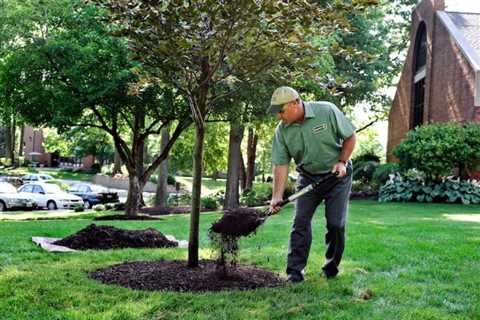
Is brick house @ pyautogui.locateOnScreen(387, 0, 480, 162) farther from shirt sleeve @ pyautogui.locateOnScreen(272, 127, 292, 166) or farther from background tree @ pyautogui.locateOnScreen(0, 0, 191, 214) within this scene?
shirt sleeve @ pyautogui.locateOnScreen(272, 127, 292, 166)

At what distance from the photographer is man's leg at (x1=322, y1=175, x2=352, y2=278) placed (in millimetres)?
4984

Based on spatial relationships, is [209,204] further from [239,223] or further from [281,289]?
[281,289]

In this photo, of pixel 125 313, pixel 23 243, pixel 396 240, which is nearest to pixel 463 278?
pixel 396 240

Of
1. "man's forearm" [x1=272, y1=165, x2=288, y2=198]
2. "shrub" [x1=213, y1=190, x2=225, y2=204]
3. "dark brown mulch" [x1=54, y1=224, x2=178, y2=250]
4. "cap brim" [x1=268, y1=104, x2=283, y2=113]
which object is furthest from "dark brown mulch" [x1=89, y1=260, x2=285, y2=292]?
"shrub" [x1=213, y1=190, x2=225, y2=204]

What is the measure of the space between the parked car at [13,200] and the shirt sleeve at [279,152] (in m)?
22.2

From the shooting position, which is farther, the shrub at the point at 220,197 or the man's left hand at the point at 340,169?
the shrub at the point at 220,197

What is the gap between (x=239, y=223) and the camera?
16.3ft

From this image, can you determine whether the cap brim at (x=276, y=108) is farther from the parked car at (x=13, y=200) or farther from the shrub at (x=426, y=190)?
the parked car at (x=13, y=200)

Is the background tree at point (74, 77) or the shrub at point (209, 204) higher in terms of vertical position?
the background tree at point (74, 77)

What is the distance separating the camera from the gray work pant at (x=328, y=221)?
196 inches

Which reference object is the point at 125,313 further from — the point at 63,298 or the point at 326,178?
the point at 326,178

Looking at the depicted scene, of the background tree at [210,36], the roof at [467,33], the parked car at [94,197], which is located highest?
the roof at [467,33]

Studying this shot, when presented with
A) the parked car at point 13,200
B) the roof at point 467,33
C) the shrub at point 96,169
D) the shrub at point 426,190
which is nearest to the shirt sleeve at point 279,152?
the shrub at point 426,190

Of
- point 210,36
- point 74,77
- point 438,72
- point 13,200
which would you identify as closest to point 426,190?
point 438,72
